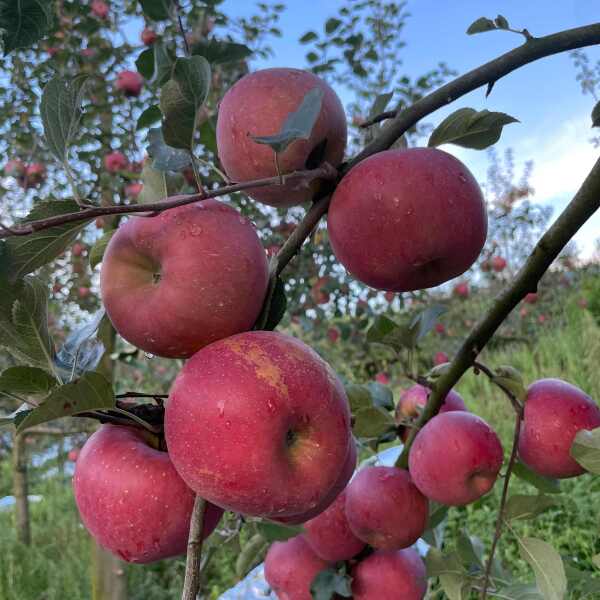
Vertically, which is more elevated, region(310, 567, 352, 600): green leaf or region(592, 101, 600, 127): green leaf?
region(592, 101, 600, 127): green leaf

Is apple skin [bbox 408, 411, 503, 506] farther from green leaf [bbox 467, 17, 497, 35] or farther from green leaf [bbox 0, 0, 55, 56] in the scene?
green leaf [bbox 0, 0, 55, 56]

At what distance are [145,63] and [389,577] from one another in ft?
2.53

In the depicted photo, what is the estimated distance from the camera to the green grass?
2.21 m

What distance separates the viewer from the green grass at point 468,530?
7.27 feet

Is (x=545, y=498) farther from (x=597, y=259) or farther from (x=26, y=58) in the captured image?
(x=597, y=259)

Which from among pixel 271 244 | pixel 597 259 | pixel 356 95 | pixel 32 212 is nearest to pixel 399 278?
pixel 32 212

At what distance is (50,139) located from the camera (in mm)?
494

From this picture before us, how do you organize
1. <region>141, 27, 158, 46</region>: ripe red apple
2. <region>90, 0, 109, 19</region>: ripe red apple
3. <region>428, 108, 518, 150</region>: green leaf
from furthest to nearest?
<region>90, 0, 109, 19</region>: ripe red apple → <region>141, 27, 158, 46</region>: ripe red apple → <region>428, 108, 518, 150</region>: green leaf

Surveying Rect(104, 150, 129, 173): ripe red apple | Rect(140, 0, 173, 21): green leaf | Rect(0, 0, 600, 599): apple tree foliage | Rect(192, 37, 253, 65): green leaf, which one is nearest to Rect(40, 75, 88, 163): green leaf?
Rect(0, 0, 600, 599): apple tree foliage

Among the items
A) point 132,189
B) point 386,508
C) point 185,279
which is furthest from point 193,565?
point 132,189

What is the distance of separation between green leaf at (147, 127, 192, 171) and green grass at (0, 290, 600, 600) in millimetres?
971

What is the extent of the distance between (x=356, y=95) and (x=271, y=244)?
155 cm

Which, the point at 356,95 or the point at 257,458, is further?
the point at 356,95

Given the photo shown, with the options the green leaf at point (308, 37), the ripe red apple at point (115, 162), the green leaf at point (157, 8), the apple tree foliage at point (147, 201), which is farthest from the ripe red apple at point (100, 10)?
the green leaf at point (157, 8)
